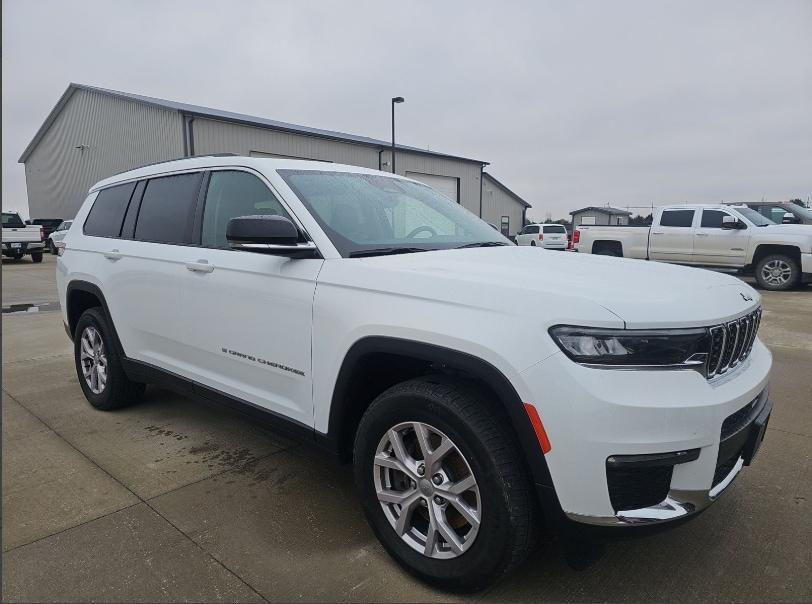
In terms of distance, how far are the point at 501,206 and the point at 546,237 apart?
14005 millimetres

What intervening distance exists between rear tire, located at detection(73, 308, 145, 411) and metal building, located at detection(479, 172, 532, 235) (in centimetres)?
3216

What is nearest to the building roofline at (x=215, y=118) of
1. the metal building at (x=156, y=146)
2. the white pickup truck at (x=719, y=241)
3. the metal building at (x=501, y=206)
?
the metal building at (x=156, y=146)

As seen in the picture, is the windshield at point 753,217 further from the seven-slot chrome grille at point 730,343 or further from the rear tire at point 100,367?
the rear tire at point 100,367

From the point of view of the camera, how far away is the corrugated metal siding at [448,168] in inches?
1098

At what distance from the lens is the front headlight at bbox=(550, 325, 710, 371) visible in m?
1.86

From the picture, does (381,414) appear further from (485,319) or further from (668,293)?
(668,293)

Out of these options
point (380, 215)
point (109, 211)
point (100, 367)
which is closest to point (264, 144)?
point (109, 211)

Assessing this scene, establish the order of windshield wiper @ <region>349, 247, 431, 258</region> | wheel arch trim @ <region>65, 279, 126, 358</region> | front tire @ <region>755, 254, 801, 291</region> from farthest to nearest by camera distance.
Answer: front tire @ <region>755, 254, 801, 291</region> → wheel arch trim @ <region>65, 279, 126, 358</region> → windshield wiper @ <region>349, 247, 431, 258</region>

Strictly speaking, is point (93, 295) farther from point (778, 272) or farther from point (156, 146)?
point (156, 146)

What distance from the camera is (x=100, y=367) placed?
429 centimetres

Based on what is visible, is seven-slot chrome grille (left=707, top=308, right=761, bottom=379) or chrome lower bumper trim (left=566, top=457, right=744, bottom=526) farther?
seven-slot chrome grille (left=707, top=308, right=761, bottom=379)

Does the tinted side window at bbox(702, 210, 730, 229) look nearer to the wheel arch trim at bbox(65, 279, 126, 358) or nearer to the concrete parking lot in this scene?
the concrete parking lot

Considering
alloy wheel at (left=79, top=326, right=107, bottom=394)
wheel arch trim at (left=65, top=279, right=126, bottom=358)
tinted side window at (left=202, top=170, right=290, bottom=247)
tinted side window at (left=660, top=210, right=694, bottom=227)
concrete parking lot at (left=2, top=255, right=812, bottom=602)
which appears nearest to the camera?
concrete parking lot at (left=2, top=255, right=812, bottom=602)

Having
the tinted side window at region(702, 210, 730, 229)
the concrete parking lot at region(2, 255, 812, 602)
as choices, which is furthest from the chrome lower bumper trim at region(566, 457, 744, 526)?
the tinted side window at region(702, 210, 730, 229)
